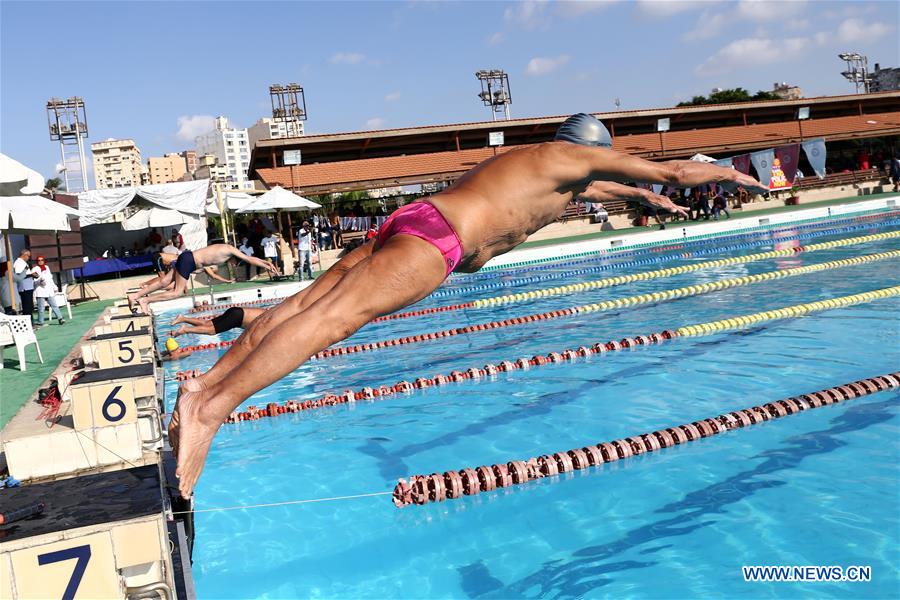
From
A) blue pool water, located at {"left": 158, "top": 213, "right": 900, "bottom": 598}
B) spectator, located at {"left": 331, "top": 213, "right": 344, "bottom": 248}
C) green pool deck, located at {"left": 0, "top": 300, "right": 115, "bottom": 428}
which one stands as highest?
spectator, located at {"left": 331, "top": 213, "right": 344, "bottom": 248}

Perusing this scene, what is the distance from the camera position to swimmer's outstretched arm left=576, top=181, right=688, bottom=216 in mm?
4555

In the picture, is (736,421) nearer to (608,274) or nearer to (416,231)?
(416,231)

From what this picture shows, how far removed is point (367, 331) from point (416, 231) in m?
9.01

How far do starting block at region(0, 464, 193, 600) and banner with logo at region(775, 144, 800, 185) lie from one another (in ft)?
94.6

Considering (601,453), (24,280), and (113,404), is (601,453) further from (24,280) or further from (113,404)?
(24,280)

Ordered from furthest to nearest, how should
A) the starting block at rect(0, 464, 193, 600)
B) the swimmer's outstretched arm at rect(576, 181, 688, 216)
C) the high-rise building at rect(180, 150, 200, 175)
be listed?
the high-rise building at rect(180, 150, 200, 175) → the swimmer's outstretched arm at rect(576, 181, 688, 216) → the starting block at rect(0, 464, 193, 600)

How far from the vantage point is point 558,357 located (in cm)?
839

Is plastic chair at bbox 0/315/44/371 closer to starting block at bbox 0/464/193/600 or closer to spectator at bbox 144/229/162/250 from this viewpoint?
starting block at bbox 0/464/193/600

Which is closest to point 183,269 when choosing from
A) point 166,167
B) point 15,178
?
point 15,178

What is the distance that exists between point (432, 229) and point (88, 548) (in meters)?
1.73

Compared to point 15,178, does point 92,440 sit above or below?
below

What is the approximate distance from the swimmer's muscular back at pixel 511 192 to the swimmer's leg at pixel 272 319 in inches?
17.8

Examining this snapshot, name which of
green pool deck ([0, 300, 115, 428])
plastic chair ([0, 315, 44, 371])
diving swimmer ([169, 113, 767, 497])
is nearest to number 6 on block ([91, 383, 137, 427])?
diving swimmer ([169, 113, 767, 497])

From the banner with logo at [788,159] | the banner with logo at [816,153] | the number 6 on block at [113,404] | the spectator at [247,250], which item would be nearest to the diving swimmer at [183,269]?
the spectator at [247,250]
